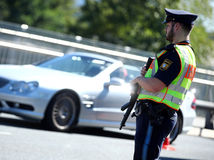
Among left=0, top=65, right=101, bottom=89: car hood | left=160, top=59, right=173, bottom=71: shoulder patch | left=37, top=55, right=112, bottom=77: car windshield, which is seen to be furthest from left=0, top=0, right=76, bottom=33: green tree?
left=160, top=59, right=173, bottom=71: shoulder patch

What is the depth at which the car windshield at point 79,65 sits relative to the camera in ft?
33.5

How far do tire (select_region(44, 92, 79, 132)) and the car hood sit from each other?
0.72 ft

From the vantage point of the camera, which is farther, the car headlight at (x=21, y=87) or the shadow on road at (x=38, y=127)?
the shadow on road at (x=38, y=127)

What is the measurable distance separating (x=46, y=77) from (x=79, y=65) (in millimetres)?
1083

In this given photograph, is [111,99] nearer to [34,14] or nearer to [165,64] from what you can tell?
[165,64]

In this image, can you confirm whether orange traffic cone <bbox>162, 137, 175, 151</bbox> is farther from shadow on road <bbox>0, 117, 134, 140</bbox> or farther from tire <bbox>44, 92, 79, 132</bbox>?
tire <bbox>44, 92, 79, 132</bbox>

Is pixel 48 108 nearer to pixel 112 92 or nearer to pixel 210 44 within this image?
pixel 112 92

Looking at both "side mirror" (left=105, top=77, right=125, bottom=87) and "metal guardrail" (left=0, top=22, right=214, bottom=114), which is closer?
"side mirror" (left=105, top=77, right=125, bottom=87)

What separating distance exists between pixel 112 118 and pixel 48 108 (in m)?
1.41

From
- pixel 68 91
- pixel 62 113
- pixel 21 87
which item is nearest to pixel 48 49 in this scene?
pixel 68 91

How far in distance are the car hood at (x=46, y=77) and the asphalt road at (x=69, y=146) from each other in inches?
34.6

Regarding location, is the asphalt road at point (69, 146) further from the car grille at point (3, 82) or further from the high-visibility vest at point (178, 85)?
the high-visibility vest at point (178, 85)

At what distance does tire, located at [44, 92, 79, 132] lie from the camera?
30.6 feet

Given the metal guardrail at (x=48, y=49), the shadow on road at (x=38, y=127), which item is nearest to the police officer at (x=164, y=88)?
the shadow on road at (x=38, y=127)
